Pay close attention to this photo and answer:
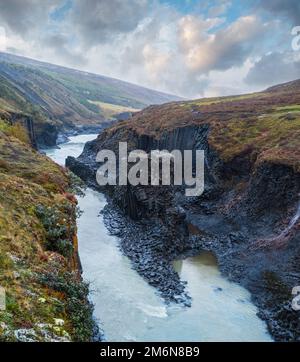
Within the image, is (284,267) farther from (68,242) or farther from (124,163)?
(124,163)

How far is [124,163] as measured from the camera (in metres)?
74.6

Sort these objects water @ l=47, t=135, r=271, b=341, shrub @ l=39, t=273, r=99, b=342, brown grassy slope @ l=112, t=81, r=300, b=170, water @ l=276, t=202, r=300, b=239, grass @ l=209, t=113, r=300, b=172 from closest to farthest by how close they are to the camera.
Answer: shrub @ l=39, t=273, r=99, b=342, water @ l=47, t=135, r=271, b=341, water @ l=276, t=202, r=300, b=239, grass @ l=209, t=113, r=300, b=172, brown grassy slope @ l=112, t=81, r=300, b=170

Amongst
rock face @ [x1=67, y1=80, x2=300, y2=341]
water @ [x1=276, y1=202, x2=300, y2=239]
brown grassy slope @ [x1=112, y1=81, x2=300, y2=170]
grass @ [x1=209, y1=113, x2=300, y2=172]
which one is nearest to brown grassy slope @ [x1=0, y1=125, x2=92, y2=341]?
rock face @ [x1=67, y1=80, x2=300, y2=341]

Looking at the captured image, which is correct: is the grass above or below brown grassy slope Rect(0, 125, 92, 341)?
above

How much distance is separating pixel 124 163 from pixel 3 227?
165ft

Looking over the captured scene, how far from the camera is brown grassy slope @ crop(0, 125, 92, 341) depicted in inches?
709

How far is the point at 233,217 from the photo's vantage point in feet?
197

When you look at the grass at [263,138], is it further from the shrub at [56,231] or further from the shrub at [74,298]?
the shrub at [74,298]

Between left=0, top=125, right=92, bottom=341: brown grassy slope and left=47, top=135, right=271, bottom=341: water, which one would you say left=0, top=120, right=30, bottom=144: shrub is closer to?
left=47, top=135, right=271, bottom=341: water

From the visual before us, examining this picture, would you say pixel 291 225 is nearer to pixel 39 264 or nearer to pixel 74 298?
pixel 74 298

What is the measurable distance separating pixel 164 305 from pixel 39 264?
53.9 ft

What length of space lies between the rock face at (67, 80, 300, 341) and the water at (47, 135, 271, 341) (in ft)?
4.81

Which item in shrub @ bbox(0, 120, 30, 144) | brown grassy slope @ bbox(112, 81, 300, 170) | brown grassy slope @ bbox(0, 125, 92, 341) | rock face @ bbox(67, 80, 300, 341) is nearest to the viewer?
brown grassy slope @ bbox(0, 125, 92, 341)

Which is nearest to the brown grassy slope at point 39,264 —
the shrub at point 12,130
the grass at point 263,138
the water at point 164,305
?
the water at point 164,305
